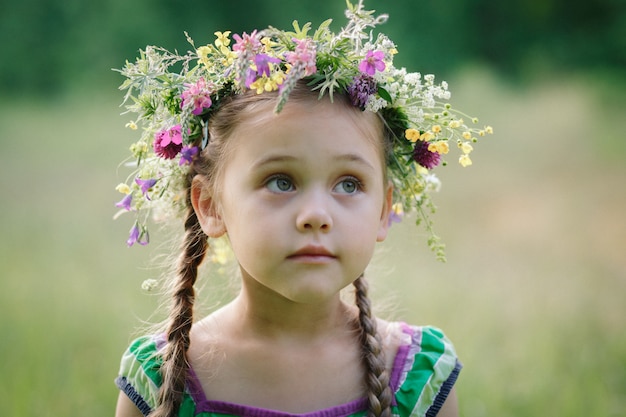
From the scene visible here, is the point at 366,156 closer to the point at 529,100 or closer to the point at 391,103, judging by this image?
the point at 391,103

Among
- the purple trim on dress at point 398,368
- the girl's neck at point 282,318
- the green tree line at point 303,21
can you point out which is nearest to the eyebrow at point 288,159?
the girl's neck at point 282,318

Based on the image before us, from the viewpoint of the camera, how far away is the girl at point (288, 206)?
223 cm

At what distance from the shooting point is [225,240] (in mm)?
2793

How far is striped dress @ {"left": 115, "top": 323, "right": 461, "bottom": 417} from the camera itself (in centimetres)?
240

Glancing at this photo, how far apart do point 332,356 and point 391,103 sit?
81 centimetres

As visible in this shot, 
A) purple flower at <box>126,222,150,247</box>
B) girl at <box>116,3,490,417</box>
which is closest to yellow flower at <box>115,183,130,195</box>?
girl at <box>116,3,490,417</box>

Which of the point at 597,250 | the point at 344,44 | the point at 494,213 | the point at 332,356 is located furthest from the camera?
the point at 494,213

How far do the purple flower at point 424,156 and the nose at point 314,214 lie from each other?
0.48 metres

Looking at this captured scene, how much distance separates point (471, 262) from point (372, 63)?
3259mm

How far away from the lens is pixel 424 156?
255 cm

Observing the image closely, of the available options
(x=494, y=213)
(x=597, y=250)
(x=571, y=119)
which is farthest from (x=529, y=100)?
(x=597, y=250)

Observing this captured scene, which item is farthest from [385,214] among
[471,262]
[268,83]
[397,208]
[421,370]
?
[471,262]

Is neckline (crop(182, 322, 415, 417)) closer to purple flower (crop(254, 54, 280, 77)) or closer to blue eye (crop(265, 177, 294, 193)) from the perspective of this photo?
blue eye (crop(265, 177, 294, 193))

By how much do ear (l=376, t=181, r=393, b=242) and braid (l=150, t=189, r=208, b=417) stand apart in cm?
59
